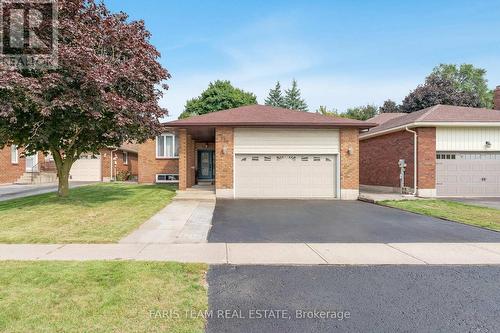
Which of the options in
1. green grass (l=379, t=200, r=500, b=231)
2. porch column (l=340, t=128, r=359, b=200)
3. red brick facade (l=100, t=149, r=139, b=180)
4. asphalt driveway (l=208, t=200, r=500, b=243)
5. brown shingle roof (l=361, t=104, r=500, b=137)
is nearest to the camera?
asphalt driveway (l=208, t=200, r=500, b=243)

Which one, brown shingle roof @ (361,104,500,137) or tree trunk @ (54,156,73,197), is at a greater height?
brown shingle roof @ (361,104,500,137)

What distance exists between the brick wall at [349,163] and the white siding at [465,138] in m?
4.77

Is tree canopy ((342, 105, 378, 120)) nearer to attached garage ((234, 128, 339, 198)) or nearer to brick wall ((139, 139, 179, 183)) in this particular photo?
brick wall ((139, 139, 179, 183))

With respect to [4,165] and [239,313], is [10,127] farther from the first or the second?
[4,165]

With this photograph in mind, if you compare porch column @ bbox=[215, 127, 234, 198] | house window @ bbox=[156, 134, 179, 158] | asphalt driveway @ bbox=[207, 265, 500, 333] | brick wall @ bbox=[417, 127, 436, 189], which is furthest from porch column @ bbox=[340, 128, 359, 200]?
house window @ bbox=[156, 134, 179, 158]

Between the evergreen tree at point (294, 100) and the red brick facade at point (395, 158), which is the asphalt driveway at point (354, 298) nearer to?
the red brick facade at point (395, 158)

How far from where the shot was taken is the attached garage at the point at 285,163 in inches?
603

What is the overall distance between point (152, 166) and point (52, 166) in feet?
32.5

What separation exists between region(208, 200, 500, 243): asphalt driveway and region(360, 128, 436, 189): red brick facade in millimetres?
5727

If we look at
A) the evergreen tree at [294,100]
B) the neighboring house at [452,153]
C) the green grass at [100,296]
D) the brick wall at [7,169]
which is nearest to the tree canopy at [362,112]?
the evergreen tree at [294,100]

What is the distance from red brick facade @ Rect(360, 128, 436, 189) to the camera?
16156mm

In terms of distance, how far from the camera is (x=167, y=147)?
2205cm

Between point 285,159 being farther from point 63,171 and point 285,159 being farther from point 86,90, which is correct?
point 63,171

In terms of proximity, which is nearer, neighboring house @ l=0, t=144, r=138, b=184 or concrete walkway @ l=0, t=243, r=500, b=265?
concrete walkway @ l=0, t=243, r=500, b=265
